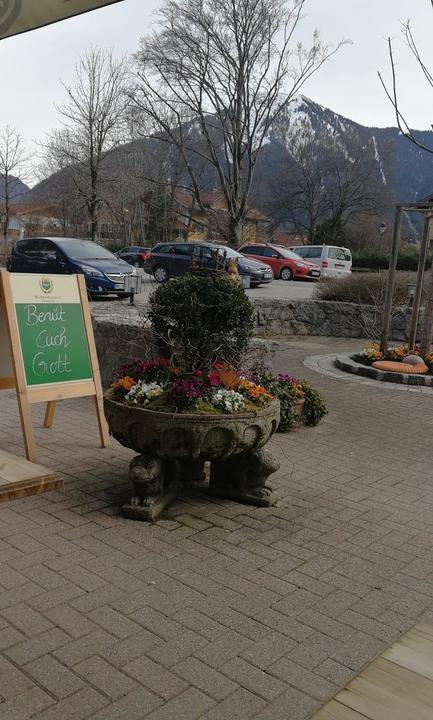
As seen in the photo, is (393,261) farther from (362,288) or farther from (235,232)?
(235,232)

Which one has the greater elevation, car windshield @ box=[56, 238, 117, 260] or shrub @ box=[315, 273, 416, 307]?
car windshield @ box=[56, 238, 117, 260]

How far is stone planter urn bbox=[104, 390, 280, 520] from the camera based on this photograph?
394 centimetres

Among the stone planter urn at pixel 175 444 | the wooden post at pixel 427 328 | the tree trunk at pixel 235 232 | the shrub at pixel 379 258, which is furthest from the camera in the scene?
the shrub at pixel 379 258

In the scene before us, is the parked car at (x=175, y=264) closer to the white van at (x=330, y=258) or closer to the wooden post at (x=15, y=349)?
the white van at (x=330, y=258)

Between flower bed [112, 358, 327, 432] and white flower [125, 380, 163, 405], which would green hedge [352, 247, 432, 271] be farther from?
white flower [125, 380, 163, 405]

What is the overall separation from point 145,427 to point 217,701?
6.09ft

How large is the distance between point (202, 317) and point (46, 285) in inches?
74.4

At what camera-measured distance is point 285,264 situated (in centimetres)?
2803

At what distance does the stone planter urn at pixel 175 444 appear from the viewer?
394 centimetres

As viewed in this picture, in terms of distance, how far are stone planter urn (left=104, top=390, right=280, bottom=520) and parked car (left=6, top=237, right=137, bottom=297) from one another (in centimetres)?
1166

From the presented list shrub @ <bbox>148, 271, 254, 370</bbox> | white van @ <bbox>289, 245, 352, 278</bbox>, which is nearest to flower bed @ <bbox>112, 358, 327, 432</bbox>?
shrub @ <bbox>148, 271, 254, 370</bbox>

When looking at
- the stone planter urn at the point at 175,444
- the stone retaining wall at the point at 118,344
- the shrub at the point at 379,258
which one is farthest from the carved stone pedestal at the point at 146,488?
the shrub at the point at 379,258

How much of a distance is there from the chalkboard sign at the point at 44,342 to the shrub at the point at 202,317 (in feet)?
4.42

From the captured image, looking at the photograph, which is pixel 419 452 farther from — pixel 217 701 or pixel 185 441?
pixel 217 701
